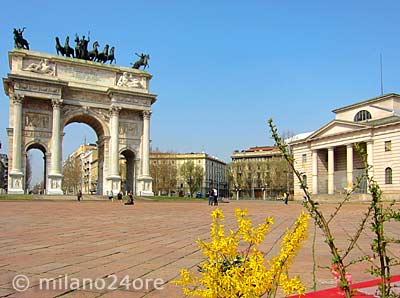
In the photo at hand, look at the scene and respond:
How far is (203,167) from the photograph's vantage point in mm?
122562

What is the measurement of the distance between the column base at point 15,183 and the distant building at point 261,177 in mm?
49220

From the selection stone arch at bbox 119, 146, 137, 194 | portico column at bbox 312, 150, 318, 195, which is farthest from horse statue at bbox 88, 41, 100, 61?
portico column at bbox 312, 150, 318, 195

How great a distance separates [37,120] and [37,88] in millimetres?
3566

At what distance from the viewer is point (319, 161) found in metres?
57.0

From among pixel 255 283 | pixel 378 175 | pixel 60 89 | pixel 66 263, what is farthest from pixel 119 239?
pixel 378 175

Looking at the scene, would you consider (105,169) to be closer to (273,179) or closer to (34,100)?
(34,100)

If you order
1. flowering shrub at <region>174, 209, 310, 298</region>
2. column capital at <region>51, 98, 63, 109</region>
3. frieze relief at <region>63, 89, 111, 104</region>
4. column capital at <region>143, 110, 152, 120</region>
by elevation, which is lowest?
flowering shrub at <region>174, 209, 310, 298</region>

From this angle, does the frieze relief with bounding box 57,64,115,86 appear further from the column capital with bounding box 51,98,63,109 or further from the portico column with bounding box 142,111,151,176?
the portico column with bounding box 142,111,151,176

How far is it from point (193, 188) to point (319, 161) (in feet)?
161

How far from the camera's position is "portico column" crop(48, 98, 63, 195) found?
143 ft

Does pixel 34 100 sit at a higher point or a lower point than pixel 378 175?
higher

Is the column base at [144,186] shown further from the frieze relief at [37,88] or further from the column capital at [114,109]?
the frieze relief at [37,88]

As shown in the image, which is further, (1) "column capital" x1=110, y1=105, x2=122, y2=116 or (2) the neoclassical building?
(1) "column capital" x1=110, y1=105, x2=122, y2=116

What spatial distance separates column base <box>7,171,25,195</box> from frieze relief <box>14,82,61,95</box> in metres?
8.92
